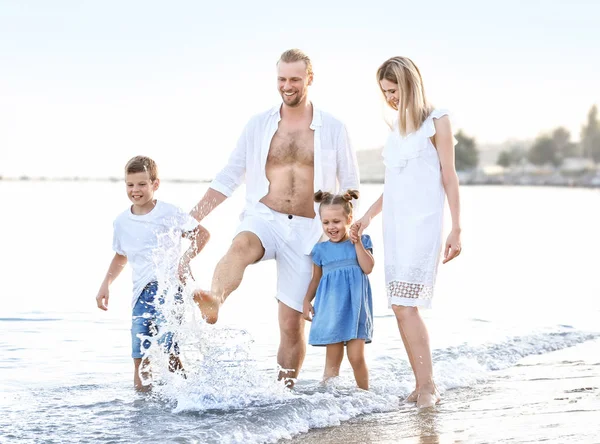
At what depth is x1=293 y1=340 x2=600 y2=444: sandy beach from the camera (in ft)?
17.5

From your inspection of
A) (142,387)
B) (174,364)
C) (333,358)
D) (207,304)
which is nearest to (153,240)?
(207,304)

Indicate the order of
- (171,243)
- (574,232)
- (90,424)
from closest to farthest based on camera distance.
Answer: (90,424) < (171,243) < (574,232)

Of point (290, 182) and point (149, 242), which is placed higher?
point (290, 182)

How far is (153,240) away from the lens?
641 cm

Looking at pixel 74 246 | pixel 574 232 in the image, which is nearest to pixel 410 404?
pixel 74 246

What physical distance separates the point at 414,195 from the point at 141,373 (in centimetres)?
226

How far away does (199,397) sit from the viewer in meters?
6.21

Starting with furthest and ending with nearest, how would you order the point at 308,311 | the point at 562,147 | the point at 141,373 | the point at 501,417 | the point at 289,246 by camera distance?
the point at 562,147 → the point at 141,373 → the point at 289,246 → the point at 308,311 → the point at 501,417

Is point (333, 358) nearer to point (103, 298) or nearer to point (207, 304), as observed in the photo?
point (207, 304)

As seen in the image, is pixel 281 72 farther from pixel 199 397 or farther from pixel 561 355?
pixel 561 355

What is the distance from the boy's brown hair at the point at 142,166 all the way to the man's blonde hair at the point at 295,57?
3.59 feet

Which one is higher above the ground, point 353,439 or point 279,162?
point 279,162

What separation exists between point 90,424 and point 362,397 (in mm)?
1757

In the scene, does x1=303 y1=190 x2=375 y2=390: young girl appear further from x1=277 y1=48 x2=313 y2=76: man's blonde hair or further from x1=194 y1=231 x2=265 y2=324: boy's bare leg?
x1=277 y1=48 x2=313 y2=76: man's blonde hair
